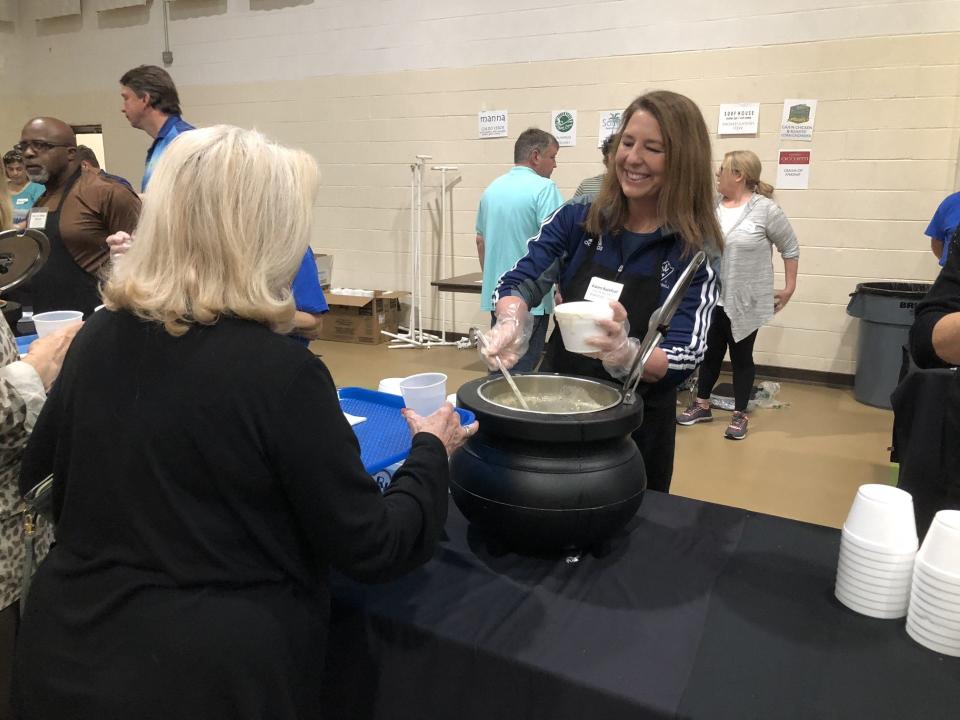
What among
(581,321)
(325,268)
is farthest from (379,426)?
(325,268)

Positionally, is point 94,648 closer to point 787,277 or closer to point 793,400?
point 787,277

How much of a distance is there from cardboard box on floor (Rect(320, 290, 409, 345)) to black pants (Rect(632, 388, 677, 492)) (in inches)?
168

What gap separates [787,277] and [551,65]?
2.35m

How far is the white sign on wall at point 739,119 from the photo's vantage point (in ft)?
15.0

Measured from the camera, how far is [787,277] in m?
4.02

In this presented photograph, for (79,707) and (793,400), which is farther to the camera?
(793,400)

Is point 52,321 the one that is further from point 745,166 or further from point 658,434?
point 745,166

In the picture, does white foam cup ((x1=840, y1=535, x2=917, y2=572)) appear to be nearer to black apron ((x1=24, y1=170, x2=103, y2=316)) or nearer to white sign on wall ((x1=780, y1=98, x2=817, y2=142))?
black apron ((x1=24, y1=170, x2=103, y2=316))

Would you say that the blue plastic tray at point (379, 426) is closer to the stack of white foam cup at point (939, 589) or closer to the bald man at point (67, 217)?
the stack of white foam cup at point (939, 589)

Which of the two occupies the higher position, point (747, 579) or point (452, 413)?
point (452, 413)

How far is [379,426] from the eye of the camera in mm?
1493

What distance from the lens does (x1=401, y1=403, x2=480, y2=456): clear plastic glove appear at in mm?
1149

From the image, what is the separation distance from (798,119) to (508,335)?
3797mm

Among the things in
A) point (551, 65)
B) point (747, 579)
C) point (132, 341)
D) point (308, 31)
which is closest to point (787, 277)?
point (551, 65)
